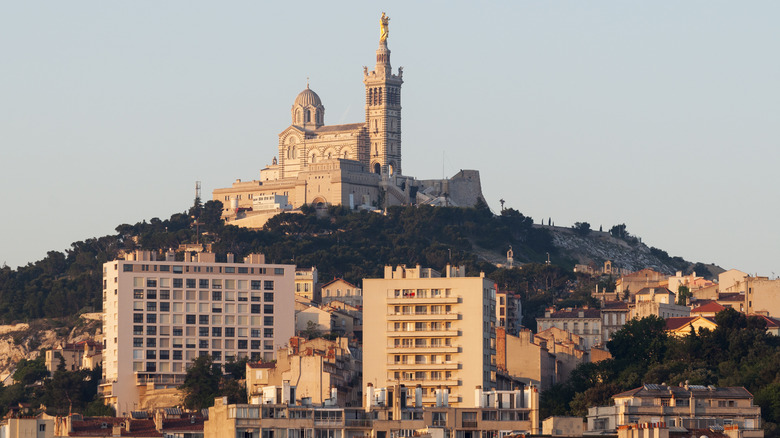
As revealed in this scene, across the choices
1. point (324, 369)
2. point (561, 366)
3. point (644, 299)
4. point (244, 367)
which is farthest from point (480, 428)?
point (644, 299)

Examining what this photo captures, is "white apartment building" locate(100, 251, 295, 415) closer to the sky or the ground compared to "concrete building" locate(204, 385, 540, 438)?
closer to the sky

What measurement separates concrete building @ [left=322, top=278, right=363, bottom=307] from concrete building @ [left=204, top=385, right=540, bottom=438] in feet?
264

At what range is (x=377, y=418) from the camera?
9606 cm

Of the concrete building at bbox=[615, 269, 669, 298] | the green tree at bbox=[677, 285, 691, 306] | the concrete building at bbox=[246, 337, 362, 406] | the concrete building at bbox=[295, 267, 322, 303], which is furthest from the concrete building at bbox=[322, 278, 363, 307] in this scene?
the concrete building at bbox=[246, 337, 362, 406]

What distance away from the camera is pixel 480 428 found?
97188 mm

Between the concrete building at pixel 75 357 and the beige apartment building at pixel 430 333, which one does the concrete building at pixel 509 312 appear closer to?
the concrete building at pixel 75 357

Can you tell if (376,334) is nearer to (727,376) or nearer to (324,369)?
(324,369)

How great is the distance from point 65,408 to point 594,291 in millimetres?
70713

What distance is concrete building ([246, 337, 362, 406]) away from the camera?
381ft

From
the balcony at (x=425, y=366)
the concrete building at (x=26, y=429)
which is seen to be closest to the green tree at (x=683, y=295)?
the balcony at (x=425, y=366)

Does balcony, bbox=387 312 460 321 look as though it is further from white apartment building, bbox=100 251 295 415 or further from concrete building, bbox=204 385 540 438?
white apartment building, bbox=100 251 295 415

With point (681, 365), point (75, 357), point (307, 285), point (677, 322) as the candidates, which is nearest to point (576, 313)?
point (677, 322)

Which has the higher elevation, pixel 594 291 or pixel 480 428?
pixel 594 291

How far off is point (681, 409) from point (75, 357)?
76818 millimetres
